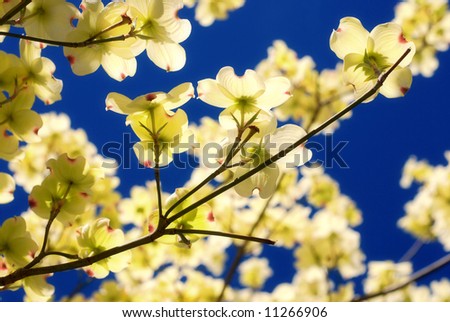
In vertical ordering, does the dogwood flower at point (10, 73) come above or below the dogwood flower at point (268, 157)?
above

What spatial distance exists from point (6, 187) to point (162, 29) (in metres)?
0.32

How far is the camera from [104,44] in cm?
62

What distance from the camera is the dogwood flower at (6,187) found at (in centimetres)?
68

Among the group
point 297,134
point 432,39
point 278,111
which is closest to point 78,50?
point 297,134

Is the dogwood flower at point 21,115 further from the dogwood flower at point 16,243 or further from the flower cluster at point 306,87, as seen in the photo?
the flower cluster at point 306,87

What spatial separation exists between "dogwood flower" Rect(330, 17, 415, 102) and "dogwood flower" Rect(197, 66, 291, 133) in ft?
0.31

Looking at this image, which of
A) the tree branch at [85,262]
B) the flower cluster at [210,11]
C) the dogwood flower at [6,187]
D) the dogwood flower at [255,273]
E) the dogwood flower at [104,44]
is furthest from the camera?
the dogwood flower at [255,273]

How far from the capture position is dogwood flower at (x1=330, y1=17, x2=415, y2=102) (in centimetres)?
56

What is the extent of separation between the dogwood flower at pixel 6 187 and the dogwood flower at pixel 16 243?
0.06 meters

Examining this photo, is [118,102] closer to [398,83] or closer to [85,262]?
[85,262]

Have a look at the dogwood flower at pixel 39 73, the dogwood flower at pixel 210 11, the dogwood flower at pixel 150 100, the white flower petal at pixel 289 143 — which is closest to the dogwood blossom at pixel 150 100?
the dogwood flower at pixel 150 100

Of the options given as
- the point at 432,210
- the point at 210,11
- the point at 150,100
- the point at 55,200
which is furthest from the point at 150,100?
the point at 432,210

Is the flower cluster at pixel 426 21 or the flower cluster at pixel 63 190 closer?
the flower cluster at pixel 63 190
